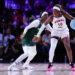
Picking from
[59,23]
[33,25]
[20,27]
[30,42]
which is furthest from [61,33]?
[20,27]

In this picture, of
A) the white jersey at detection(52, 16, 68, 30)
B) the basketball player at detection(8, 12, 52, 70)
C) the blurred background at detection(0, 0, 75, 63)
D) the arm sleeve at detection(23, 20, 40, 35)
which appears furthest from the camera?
the blurred background at detection(0, 0, 75, 63)

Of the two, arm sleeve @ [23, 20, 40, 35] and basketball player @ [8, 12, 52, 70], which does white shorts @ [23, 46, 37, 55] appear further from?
arm sleeve @ [23, 20, 40, 35]

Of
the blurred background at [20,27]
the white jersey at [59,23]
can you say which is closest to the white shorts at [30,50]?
the white jersey at [59,23]

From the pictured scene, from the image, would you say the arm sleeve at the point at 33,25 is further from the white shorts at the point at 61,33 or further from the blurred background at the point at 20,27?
the blurred background at the point at 20,27

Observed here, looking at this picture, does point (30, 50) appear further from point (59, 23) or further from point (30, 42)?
point (59, 23)

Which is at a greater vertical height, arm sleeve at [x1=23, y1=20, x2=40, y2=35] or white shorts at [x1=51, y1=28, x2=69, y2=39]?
arm sleeve at [x1=23, y1=20, x2=40, y2=35]

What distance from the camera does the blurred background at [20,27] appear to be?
10844 millimetres

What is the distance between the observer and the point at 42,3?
42.4 ft

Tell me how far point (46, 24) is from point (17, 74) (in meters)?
1.67

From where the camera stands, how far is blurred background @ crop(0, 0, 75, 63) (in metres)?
10.8

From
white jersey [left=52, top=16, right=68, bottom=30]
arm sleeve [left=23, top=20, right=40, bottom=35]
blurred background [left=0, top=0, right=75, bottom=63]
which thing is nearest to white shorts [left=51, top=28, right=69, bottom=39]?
white jersey [left=52, top=16, right=68, bottom=30]

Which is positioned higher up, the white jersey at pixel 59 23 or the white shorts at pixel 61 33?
the white jersey at pixel 59 23

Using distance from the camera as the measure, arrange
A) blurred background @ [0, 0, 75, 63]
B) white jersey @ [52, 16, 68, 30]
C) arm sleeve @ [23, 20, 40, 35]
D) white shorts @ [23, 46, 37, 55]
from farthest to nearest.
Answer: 1. blurred background @ [0, 0, 75, 63]
2. white shorts @ [23, 46, 37, 55]
3. arm sleeve @ [23, 20, 40, 35]
4. white jersey @ [52, 16, 68, 30]

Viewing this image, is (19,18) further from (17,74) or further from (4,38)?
(17,74)
